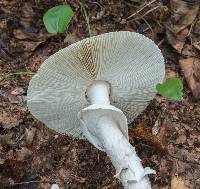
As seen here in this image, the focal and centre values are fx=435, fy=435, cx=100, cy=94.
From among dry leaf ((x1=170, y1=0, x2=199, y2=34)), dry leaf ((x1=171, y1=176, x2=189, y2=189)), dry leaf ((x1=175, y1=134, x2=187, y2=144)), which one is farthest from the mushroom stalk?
dry leaf ((x1=170, y1=0, x2=199, y2=34))

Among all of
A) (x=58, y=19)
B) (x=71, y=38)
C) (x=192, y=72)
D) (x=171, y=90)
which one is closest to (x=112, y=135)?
(x=171, y=90)

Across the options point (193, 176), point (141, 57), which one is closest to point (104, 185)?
point (193, 176)

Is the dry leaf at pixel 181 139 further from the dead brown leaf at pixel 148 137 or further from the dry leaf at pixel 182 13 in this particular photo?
the dry leaf at pixel 182 13

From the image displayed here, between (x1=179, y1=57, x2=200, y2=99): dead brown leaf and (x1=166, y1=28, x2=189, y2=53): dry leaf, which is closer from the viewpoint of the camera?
(x1=179, y1=57, x2=200, y2=99): dead brown leaf

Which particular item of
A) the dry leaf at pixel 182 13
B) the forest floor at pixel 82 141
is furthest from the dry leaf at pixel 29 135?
the dry leaf at pixel 182 13

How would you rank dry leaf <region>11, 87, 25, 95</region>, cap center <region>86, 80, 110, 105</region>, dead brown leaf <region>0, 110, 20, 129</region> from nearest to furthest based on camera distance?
cap center <region>86, 80, 110, 105</region>
dead brown leaf <region>0, 110, 20, 129</region>
dry leaf <region>11, 87, 25, 95</region>

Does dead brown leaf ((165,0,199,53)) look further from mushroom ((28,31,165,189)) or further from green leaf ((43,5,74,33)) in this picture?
green leaf ((43,5,74,33))
